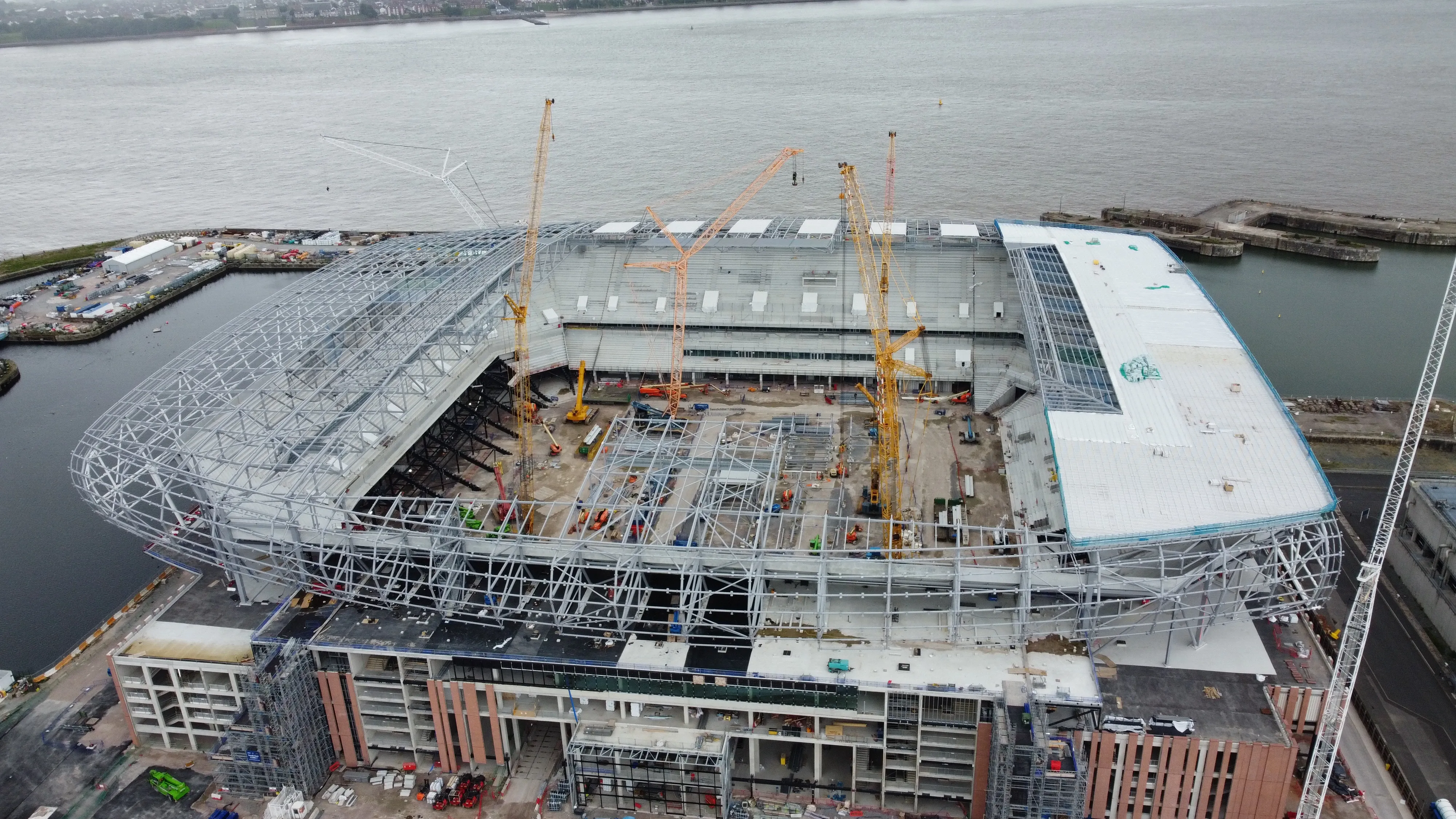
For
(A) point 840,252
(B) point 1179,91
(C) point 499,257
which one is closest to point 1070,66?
(B) point 1179,91

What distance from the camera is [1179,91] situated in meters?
162

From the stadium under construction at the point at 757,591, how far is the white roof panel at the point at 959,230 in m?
16.4

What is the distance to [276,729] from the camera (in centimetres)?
4075

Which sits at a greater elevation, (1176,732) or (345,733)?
(1176,732)

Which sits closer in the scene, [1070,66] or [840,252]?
[840,252]

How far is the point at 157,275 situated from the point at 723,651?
98.2m

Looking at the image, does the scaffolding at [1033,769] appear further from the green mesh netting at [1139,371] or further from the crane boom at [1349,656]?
the green mesh netting at [1139,371]

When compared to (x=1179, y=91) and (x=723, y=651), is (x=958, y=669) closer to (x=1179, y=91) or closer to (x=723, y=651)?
(x=723, y=651)

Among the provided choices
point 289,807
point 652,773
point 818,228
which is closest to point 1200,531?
point 652,773

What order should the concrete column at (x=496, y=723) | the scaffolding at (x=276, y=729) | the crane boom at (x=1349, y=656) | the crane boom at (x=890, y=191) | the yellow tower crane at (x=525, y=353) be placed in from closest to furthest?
the crane boom at (x=1349, y=656)
the scaffolding at (x=276, y=729)
the concrete column at (x=496, y=723)
the yellow tower crane at (x=525, y=353)
the crane boom at (x=890, y=191)

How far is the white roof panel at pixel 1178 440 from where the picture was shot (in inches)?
1601

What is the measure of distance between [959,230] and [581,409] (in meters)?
34.0

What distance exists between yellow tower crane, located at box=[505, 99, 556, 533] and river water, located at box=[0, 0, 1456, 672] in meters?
23.8

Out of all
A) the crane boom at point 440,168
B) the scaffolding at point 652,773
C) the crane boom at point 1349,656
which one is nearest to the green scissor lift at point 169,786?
the scaffolding at point 652,773
